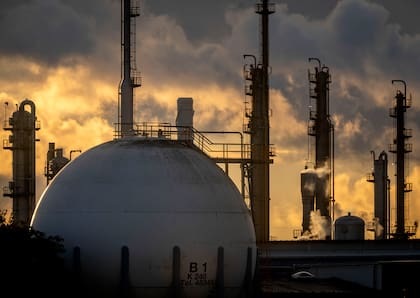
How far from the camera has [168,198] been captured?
4934 cm

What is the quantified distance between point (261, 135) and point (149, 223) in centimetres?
2626

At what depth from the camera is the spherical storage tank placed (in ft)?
159

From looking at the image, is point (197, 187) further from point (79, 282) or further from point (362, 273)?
point (362, 273)

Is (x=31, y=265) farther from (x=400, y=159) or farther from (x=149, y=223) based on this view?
(x=400, y=159)

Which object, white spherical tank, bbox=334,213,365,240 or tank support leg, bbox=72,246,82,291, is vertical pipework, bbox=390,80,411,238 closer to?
white spherical tank, bbox=334,213,365,240

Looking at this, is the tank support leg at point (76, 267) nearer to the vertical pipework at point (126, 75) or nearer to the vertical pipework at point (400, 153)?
the vertical pipework at point (126, 75)

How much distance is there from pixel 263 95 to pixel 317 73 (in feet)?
34.8

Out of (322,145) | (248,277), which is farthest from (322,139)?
(248,277)

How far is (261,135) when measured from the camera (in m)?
74.2

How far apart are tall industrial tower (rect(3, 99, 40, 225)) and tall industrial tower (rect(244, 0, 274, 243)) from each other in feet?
39.9

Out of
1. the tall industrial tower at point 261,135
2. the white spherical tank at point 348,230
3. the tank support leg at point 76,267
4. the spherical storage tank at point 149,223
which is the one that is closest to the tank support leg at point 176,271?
the spherical storage tank at point 149,223

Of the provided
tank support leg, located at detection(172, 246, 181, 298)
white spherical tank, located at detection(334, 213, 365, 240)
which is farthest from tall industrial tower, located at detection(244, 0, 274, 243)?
tank support leg, located at detection(172, 246, 181, 298)

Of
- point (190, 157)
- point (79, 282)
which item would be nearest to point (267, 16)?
point (190, 157)

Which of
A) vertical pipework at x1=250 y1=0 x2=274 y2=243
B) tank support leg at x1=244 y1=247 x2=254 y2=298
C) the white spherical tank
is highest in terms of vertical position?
vertical pipework at x1=250 y1=0 x2=274 y2=243
